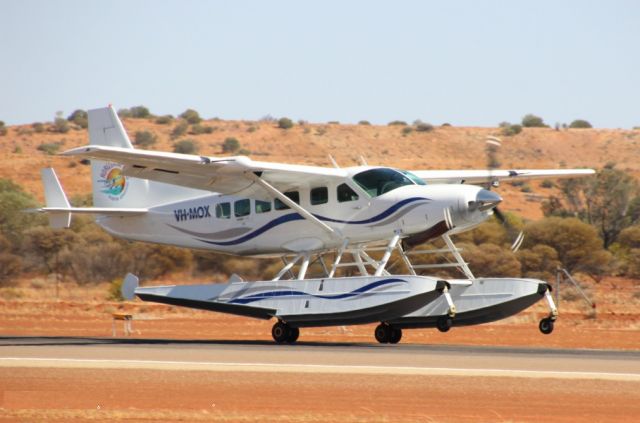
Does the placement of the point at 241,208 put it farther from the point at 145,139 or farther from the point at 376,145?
the point at 376,145

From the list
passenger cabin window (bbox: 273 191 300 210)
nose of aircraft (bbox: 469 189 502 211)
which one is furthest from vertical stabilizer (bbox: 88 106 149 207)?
nose of aircraft (bbox: 469 189 502 211)

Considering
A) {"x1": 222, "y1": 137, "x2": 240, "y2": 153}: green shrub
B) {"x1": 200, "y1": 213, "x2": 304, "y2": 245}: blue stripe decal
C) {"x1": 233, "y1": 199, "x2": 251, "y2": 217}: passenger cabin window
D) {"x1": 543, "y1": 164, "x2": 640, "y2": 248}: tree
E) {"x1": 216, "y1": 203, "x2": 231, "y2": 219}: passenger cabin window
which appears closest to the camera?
{"x1": 200, "y1": 213, "x2": 304, "y2": 245}: blue stripe decal

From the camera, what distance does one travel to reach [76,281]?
47719mm

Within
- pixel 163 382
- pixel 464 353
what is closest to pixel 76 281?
pixel 464 353

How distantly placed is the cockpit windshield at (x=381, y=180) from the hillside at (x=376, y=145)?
54.8m

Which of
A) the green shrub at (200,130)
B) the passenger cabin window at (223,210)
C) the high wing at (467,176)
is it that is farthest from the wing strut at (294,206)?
the green shrub at (200,130)

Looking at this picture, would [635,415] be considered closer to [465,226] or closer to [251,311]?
[465,226]

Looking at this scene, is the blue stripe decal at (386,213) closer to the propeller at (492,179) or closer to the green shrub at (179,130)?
the propeller at (492,179)

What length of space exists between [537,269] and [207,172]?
24.4 m

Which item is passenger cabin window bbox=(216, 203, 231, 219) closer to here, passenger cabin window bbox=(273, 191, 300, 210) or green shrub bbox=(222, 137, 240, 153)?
passenger cabin window bbox=(273, 191, 300, 210)

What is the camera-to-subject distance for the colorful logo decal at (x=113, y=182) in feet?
94.1

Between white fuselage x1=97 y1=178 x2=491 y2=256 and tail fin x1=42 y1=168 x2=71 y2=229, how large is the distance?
160 cm

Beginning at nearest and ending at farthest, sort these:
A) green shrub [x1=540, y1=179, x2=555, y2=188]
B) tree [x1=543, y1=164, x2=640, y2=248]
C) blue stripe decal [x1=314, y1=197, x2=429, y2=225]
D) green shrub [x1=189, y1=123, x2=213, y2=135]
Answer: blue stripe decal [x1=314, y1=197, x2=429, y2=225]
tree [x1=543, y1=164, x2=640, y2=248]
green shrub [x1=540, y1=179, x2=555, y2=188]
green shrub [x1=189, y1=123, x2=213, y2=135]

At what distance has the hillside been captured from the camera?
84.8m
